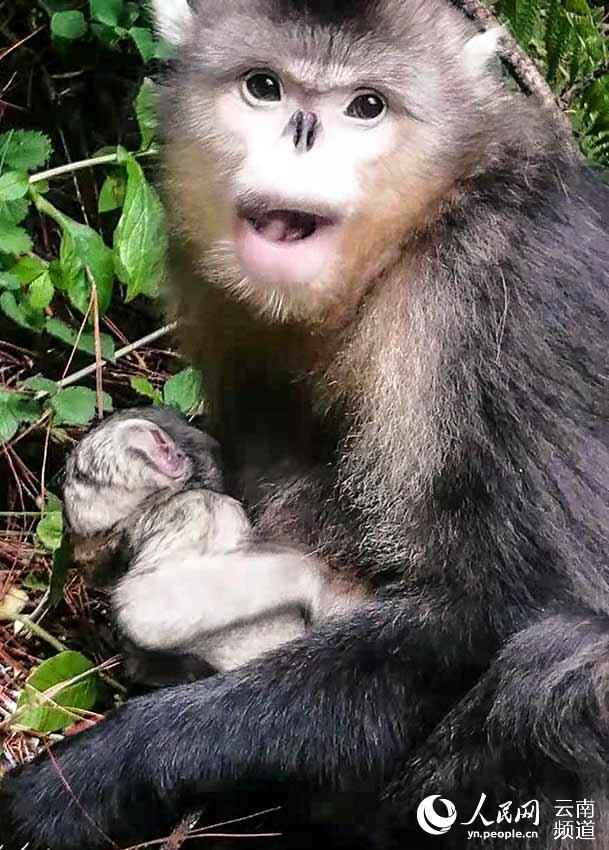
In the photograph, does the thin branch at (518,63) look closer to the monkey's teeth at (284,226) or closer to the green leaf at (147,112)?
the green leaf at (147,112)

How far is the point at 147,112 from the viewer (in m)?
3.04

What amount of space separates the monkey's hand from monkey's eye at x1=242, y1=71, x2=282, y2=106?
33.3 inches

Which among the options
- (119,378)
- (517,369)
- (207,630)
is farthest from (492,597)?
(119,378)

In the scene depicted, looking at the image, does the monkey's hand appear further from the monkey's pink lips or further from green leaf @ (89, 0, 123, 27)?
green leaf @ (89, 0, 123, 27)

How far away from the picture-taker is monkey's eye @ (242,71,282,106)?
2.35 metres

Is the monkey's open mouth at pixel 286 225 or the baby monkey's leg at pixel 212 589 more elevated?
the monkey's open mouth at pixel 286 225

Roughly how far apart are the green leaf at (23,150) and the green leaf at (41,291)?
0.90ft

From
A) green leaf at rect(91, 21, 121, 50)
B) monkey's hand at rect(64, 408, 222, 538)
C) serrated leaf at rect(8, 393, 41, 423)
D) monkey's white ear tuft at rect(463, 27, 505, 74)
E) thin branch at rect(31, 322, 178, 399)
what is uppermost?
monkey's white ear tuft at rect(463, 27, 505, 74)

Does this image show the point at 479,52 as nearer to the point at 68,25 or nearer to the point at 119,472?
the point at 119,472

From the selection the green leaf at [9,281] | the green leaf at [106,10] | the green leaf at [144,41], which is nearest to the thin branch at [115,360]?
the green leaf at [9,281]

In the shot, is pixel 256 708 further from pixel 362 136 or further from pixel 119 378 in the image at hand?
pixel 119 378

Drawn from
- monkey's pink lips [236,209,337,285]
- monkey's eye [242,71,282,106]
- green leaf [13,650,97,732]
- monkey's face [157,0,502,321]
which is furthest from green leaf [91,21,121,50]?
green leaf [13,650,97,732]

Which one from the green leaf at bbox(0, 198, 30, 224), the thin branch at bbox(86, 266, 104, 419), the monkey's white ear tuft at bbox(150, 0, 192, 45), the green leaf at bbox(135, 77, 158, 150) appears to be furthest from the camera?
the thin branch at bbox(86, 266, 104, 419)

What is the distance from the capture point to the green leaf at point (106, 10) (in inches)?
136
